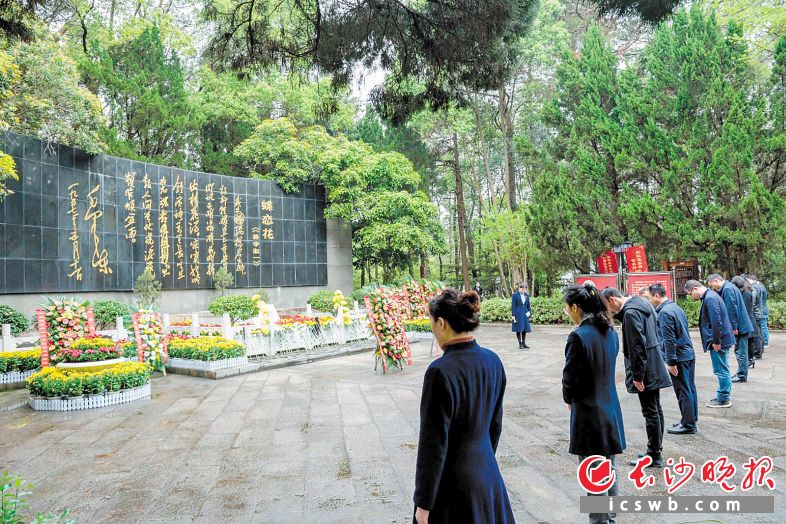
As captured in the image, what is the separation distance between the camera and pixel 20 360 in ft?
26.2

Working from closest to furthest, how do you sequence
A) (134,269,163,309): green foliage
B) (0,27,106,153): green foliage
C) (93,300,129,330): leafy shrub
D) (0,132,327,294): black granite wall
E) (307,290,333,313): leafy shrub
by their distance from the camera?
1. (0,27,106,153): green foliage
2. (0,132,327,294): black granite wall
3. (93,300,129,330): leafy shrub
4. (134,269,163,309): green foliage
5. (307,290,333,313): leafy shrub

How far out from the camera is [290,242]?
57.1 feet

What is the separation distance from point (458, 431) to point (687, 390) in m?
3.26

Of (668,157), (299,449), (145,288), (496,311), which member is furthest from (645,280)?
(145,288)

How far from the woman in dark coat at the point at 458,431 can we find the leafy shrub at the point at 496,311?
1455 cm

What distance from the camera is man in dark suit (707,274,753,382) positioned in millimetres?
5848

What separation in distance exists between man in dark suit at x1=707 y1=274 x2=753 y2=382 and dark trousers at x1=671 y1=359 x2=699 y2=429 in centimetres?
Answer: 193

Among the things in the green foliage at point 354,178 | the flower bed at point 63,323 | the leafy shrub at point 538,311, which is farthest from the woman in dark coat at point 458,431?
the green foliage at point 354,178

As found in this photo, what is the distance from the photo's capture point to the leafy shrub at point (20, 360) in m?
7.88

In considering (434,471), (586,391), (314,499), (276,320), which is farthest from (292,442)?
(276,320)

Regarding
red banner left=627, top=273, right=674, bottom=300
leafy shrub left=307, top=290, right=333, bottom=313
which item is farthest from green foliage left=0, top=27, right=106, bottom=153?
red banner left=627, top=273, right=674, bottom=300

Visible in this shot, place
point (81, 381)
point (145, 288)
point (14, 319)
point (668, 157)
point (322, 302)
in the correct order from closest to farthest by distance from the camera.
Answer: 1. point (81, 381)
2. point (14, 319)
3. point (145, 288)
4. point (668, 157)
5. point (322, 302)

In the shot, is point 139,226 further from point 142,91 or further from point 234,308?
point 142,91

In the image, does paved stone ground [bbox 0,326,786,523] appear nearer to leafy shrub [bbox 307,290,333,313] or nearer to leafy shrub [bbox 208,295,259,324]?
leafy shrub [bbox 208,295,259,324]
